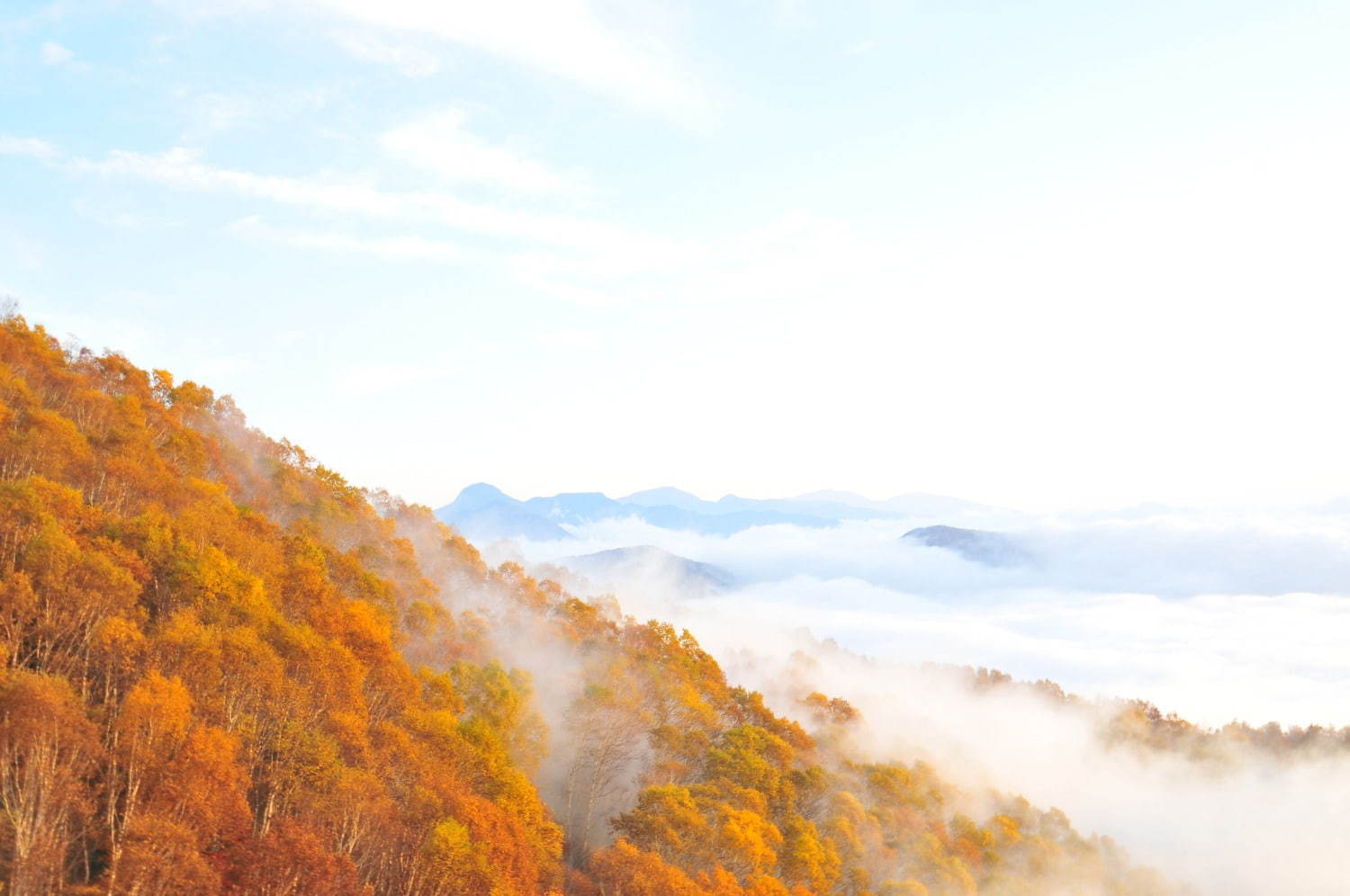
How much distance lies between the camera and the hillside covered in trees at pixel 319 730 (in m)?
31.6

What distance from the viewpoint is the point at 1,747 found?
28.4 meters

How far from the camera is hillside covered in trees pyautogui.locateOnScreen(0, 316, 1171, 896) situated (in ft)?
104

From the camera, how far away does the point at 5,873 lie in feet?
88.0

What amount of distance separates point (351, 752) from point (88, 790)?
13781 mm

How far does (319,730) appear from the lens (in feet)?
138

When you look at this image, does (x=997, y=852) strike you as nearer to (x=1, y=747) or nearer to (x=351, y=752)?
(x=351, y=752)

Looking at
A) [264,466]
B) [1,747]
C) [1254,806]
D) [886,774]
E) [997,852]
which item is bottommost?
[1254,806]

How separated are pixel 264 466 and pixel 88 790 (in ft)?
206

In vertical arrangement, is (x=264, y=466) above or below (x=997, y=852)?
above

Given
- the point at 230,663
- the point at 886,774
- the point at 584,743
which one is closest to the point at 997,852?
the point at 886,774

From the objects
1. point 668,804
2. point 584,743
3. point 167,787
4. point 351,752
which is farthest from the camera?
point 584,743

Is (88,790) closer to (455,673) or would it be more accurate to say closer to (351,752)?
(351,752)

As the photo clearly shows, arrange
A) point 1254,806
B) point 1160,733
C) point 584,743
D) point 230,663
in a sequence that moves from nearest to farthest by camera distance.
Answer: point 230,663, point 584,743, point 1254,806, point 1160,733

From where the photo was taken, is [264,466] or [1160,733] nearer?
[264,466]
